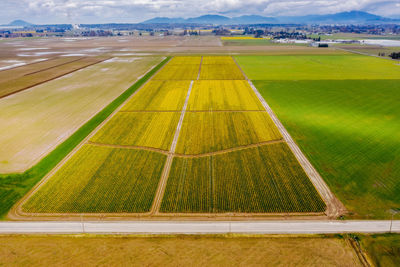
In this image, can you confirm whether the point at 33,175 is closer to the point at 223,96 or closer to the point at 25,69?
the point at 223,96

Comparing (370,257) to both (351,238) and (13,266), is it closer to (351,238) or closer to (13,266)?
(351,238)

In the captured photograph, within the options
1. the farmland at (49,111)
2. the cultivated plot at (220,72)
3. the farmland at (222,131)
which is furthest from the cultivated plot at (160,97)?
the cultivated plot at (220,72)

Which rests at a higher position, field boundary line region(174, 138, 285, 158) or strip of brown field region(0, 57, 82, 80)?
strip of brown field region(0, 57, 82, 80)

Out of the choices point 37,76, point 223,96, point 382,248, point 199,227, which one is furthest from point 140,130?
point 37,76

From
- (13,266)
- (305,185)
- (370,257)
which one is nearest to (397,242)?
(370,257)

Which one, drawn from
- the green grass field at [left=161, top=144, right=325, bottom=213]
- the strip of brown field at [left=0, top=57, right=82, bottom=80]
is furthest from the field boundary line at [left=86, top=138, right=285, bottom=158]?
the strip of brown field at [left=0, top=57, right=82, bottom=80]

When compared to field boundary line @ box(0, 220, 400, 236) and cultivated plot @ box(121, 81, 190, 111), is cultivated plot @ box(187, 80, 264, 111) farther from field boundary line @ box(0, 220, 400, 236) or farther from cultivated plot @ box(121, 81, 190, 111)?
field boundary line @ box(0, 220, 400, 236)

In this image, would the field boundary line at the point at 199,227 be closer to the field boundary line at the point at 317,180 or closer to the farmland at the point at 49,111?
the field boundary line at the point at 317,180
